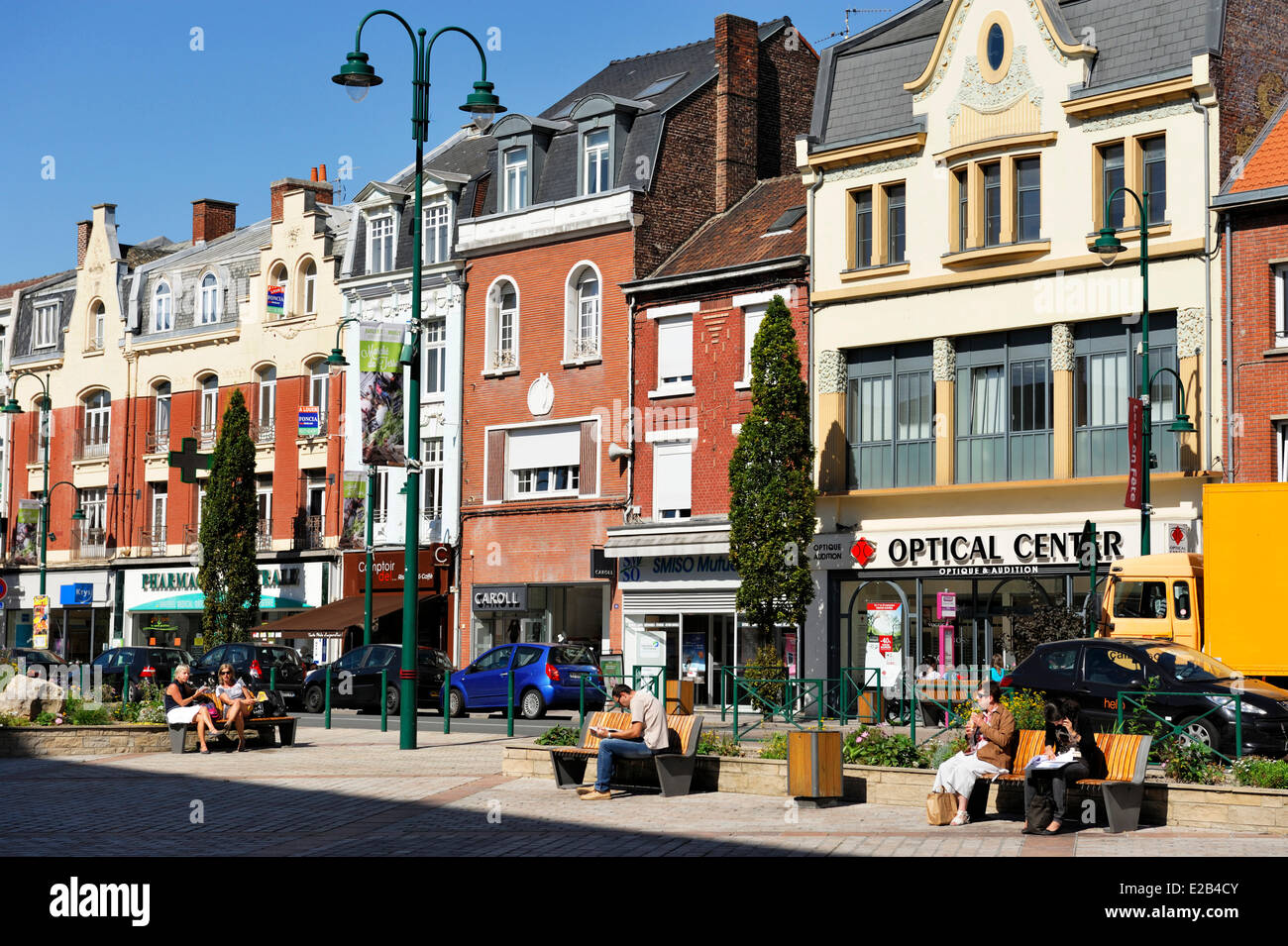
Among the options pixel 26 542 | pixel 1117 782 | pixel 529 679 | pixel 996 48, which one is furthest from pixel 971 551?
pixel 26 542

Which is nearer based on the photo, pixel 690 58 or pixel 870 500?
pixel 870 500

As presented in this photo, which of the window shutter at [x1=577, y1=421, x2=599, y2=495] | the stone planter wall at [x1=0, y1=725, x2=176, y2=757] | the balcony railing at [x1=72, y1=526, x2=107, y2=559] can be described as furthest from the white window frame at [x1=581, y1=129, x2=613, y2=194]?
the balcony railing at [x1=72, y1=526, x2=107, y2=559]

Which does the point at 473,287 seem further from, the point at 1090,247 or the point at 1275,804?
the point at 1275,804

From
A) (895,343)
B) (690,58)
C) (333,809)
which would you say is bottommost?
(333,809)

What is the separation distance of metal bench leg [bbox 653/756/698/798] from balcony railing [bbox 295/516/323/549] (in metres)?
33.4

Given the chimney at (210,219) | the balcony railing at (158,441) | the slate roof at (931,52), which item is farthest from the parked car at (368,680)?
the chimney at (210,219)

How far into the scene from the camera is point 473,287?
45.4 m

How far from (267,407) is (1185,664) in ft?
118

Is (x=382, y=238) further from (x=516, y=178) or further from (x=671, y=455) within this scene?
(x=671, y=455)

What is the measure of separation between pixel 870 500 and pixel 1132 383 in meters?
6.14

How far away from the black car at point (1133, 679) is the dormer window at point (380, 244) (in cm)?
2936

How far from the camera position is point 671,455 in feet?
133

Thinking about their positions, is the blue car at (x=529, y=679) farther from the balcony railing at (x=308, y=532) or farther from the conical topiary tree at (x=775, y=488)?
the balcony railing at (x=308, y=532)
